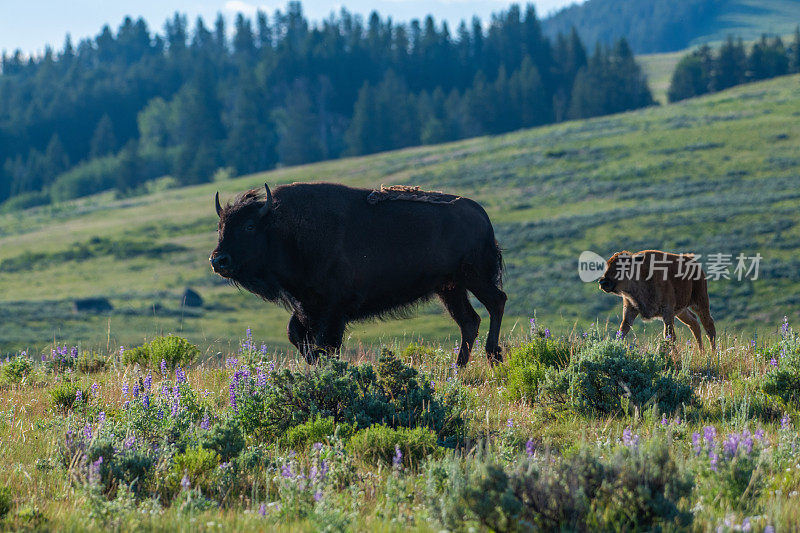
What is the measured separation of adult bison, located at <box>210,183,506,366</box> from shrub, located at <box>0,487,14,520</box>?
11.9ft

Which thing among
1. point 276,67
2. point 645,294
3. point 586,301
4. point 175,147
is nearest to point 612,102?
point 276,67

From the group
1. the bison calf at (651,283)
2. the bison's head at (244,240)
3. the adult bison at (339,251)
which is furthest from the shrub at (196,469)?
the bison calf at (651,283)

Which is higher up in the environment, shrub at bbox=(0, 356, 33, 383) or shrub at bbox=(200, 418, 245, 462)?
shrub at bbox=(200, 418, 245, 462)

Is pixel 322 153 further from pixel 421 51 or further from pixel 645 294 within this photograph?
pixel 645 294

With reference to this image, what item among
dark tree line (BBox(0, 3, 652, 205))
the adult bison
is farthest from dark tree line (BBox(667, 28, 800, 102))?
the adult bison

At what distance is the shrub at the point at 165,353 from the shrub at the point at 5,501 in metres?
3.88

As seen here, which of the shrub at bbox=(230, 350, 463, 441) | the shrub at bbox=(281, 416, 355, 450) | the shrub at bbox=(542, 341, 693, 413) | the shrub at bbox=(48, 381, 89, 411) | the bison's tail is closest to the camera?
the shrub at bbox=(281, 416, 355, 450)

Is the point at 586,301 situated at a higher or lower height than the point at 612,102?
lower

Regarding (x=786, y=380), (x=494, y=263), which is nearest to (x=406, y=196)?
(x=494, y=263)

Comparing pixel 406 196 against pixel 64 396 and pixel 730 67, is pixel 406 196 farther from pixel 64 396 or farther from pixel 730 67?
pixel 730 67

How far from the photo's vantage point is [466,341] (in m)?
8.79

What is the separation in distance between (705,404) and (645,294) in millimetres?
2730

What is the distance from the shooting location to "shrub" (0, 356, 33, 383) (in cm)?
760

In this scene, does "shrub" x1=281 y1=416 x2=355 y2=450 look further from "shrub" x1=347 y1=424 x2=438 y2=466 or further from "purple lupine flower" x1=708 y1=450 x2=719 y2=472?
"purple lupine flower" x1=708 y1=450 x2=719 y2=472
